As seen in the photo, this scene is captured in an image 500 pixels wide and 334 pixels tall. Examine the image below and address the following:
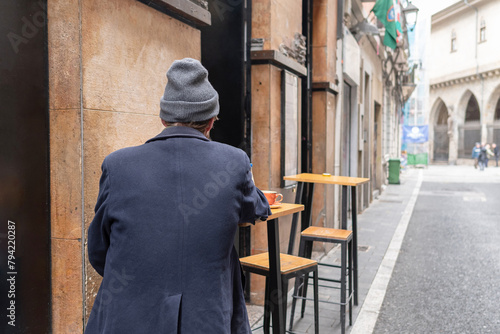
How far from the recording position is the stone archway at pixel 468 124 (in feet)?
139

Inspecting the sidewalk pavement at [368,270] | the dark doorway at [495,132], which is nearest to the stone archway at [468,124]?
the dark doorway at [495,132]

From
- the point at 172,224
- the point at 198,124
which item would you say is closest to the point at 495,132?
the point at 198,124

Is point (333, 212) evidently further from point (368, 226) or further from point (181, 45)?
point (181, 45)

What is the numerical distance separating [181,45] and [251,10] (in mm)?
1640

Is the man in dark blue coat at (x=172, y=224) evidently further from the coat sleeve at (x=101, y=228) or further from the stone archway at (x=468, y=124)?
the stone archway at (x=468, y=124)

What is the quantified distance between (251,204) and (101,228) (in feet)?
1.88

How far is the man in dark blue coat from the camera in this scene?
166 centimetres

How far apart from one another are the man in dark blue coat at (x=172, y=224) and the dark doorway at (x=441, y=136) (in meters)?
48.4

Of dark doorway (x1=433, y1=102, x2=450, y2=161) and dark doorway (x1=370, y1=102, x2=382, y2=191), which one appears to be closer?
dark doorway (x1=370, y1=102, x2=382, y2=191)

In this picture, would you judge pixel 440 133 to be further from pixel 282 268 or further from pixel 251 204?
pixel 251 204

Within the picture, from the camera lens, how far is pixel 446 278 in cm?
593

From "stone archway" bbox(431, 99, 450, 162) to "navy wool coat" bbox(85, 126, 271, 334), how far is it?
158 feet

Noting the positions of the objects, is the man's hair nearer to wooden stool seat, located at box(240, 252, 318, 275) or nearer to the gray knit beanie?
the gray knit beanie

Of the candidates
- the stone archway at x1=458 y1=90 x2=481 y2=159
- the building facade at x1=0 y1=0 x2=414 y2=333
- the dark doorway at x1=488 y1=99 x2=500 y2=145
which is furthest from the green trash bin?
the stone archway at x1=458 y1=90 x2=481 y2=159
